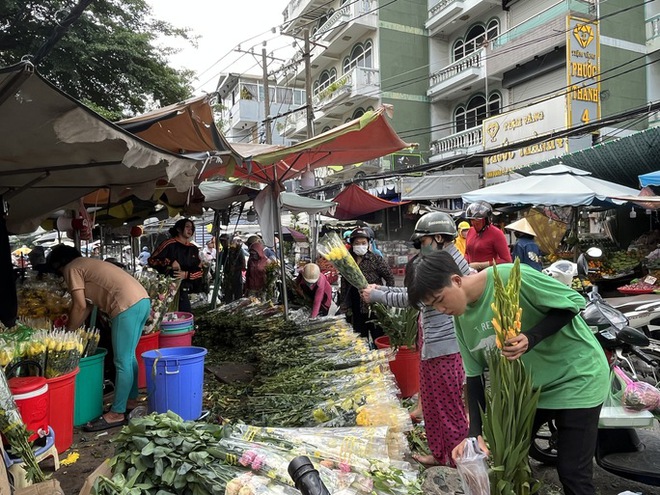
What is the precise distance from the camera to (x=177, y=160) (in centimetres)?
331

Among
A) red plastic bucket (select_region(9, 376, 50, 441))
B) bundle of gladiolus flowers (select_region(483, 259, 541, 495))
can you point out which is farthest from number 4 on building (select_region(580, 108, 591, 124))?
red plastic bucket (select_region(9, 376, 50, 441))

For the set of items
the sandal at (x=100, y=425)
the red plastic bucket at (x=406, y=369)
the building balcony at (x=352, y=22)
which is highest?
the building balcony at (x=352, y=22)

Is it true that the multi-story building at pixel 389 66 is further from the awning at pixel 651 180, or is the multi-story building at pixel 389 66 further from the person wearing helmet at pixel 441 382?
the person wearing helmet at pixel 441 382

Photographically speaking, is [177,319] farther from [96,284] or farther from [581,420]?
[581,420]

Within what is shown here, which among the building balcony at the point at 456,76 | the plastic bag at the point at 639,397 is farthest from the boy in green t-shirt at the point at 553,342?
the building balcony at the point at 456,76

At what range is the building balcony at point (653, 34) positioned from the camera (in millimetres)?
14222

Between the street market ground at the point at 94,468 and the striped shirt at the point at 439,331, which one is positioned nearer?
the street market ground at the point at 94,468

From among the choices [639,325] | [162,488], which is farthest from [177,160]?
[639,325]

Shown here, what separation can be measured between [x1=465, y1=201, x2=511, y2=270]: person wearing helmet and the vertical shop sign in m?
7.88

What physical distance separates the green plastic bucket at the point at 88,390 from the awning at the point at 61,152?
5.11 ft

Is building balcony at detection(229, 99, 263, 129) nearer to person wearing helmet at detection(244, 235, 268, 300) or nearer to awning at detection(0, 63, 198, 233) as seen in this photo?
person wearing helmet at detection(244, 235, 268, 300)

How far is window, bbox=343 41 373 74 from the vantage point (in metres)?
21.7

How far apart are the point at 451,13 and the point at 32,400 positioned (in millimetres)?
20067

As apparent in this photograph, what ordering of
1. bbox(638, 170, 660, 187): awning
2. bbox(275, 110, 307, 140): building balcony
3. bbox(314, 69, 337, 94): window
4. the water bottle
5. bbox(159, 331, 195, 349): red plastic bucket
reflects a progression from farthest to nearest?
bbox(275, 110, 307, 140): building balcony, bbox(314, 69, 337, 94): window, bbox(638, 170, 660, 187): awning, bbox(159, 331, 195, 349): red plastic bucket, the water bottle
